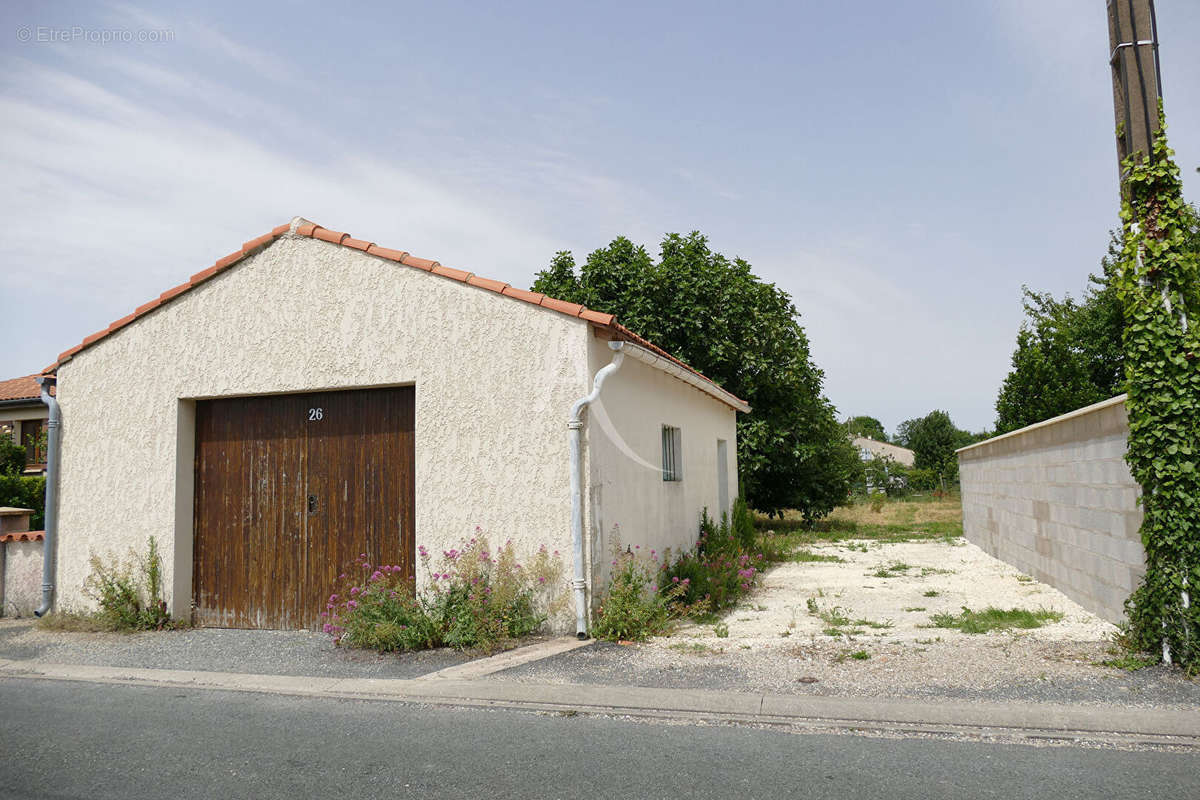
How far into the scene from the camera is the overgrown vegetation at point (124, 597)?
A: 8.76 metres

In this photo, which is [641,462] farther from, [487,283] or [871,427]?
[871,427]

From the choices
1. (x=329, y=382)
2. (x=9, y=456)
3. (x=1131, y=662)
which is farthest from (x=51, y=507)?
(x=9, y=456)

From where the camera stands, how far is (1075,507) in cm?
909

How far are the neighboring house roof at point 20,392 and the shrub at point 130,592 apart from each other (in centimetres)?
1553

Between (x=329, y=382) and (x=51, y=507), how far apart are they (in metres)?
3.86

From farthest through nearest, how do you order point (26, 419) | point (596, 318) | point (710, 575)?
point (26, 419), point (710, 575), point (596, 318)

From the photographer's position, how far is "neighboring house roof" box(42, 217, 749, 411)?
7.77m

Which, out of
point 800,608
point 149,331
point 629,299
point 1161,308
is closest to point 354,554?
point 149,331

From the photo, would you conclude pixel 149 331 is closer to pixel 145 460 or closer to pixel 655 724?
pixel 145 460

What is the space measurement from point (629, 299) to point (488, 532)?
14.3m

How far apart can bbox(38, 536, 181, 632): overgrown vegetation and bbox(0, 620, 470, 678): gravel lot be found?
0.17 metres

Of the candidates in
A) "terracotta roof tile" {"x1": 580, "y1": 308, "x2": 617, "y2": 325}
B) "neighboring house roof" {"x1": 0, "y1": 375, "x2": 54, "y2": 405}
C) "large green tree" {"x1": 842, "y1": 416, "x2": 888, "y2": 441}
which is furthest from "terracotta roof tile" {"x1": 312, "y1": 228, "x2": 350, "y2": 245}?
"large green tree" {"x1": 842, "y1": 416, "x2": 888, "y2": 441}

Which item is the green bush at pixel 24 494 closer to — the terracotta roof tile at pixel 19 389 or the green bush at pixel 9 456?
the green bush at pixel 9 456

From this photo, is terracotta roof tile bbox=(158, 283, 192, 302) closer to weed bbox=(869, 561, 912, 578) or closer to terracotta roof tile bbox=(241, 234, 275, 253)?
terracotta roof tile bbox=(241, 234, 275, 253)
